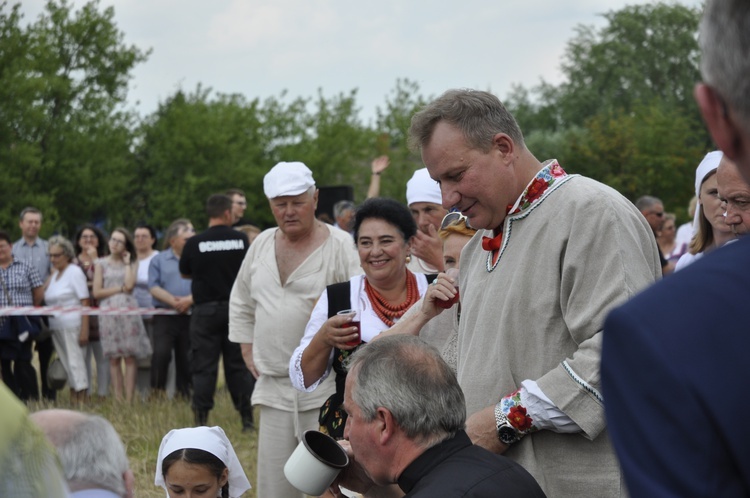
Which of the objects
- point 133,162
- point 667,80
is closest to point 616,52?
point 667,80

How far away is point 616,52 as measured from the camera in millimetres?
58250

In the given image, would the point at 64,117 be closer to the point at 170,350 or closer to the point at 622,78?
the point at 170,350

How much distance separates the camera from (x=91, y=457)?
2002mm

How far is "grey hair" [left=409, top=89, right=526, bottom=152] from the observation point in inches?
124

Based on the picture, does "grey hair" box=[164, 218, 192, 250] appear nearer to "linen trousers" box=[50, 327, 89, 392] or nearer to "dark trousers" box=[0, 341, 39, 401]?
"linen trousers" box=[50, 327, 89, 392]

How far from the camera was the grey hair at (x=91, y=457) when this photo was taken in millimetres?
1984

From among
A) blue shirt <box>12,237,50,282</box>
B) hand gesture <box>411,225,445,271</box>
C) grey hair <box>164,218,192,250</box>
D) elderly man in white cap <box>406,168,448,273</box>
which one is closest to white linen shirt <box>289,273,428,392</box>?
hand gesture <box>411,225,445,271</box>

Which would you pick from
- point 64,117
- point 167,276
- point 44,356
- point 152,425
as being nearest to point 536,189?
point 152,425

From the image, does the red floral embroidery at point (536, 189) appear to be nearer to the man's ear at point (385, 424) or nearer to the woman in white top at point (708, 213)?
the man's ear at point (385, 424)

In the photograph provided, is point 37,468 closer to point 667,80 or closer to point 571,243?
point 571,243

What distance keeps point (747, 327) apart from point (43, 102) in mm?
24978

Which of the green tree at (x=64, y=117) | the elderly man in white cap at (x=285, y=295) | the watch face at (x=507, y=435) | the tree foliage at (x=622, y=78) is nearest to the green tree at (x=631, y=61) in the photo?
the tree foliage at (x=622, y=78)

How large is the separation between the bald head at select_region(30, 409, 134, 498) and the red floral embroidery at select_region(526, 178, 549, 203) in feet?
5.08

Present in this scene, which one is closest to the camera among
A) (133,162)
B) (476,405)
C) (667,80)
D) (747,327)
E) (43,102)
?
(747,327)
